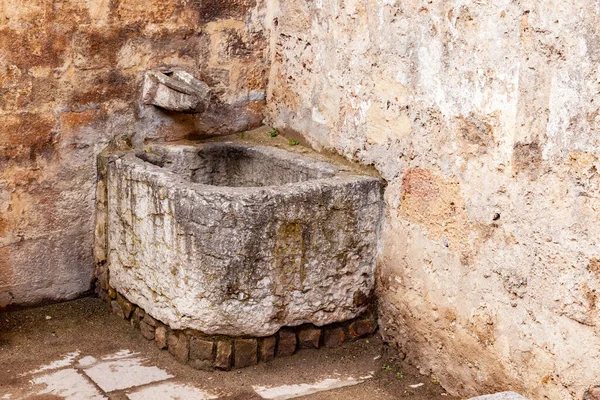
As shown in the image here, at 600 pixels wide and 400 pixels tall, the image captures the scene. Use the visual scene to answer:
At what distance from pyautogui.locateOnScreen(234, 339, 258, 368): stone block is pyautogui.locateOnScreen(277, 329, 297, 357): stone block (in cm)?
12

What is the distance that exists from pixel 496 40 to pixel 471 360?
1.31 m

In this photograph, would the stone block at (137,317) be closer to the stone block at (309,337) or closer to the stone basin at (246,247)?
the stone basin at (246,247)

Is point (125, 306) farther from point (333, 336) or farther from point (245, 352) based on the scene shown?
point (333, 336)

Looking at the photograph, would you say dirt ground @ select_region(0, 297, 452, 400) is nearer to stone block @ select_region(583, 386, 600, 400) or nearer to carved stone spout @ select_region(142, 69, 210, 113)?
stone block @ select_region(583, 386, 600, 400)

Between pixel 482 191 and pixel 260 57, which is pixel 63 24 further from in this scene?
pixel 482 191

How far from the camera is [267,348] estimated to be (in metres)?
4.25

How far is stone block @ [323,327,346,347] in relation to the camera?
4391 mm

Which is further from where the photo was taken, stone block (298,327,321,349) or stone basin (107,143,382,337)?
stone block (298,327,321,349)

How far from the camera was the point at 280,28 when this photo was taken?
16.3 feet

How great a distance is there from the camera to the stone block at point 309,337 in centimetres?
433

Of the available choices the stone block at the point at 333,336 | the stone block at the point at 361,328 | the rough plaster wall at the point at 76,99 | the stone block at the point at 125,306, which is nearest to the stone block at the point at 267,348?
the stone block at the point at 333,336

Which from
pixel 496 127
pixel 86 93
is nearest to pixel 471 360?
pixel 496 127

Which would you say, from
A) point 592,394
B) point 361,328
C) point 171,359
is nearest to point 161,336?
point 171,359

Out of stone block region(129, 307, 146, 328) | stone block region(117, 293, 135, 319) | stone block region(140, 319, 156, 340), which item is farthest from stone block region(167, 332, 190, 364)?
stone block region(117, 293, 135, 319)
